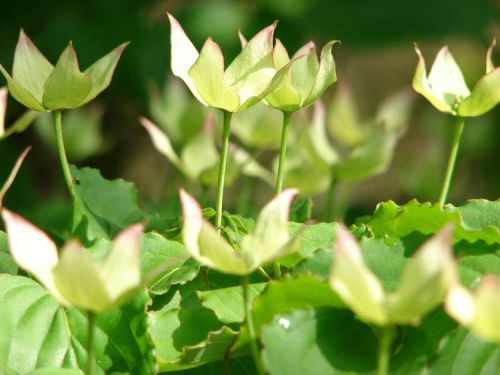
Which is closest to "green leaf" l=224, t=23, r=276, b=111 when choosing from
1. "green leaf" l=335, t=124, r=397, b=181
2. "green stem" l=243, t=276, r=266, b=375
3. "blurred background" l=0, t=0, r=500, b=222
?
"green stem" l=243, t=276, r=266, b=375

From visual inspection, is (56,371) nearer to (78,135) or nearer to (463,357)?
(463,357)

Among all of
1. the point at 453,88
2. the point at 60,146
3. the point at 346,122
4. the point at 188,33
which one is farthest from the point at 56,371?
the point at 188,33

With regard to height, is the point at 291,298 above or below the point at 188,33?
above

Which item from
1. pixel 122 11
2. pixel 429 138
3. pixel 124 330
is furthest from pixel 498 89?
pixel 429 138

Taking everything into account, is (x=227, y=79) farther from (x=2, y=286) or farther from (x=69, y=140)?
(x=69, y=140)

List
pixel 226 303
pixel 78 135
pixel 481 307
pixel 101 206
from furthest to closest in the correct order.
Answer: pixel 78 135 → pixel 101 206 → pixel 226 303 → pixel 481 307

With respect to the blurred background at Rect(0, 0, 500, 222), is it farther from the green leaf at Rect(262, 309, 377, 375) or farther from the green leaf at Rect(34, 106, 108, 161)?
the green leaf at Rect(262, 309, 377, 375)

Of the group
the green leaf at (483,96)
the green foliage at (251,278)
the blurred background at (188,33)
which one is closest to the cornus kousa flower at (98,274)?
the green foliage at (251,278)

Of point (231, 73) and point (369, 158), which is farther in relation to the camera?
point (369, 158)
